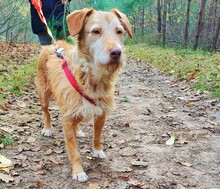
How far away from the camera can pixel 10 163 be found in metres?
3.64

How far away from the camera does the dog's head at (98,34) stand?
329cm

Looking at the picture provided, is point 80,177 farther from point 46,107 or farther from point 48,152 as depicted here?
point 46,107

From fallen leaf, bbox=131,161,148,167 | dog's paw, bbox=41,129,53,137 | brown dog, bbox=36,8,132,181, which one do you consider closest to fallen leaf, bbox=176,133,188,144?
fallen leaf, bbox=131,161,148,167

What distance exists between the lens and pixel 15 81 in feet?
23.8

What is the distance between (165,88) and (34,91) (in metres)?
3.53

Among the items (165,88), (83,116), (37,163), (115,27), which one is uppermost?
(115,27)

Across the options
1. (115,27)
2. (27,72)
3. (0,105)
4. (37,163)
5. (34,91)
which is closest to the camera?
(115,27)

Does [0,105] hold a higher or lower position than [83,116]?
lower

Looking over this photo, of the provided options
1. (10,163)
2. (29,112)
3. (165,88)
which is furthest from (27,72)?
(10,163)

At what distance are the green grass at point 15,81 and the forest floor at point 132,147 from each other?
9.1 inches

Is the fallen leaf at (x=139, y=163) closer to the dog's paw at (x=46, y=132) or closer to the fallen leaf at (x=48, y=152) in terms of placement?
the fallen leaf at (x=48, y=152)

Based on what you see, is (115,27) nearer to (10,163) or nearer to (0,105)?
(10,163)

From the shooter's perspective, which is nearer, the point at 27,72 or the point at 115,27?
the point at 115,27

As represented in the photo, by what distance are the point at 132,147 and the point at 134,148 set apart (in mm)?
48
